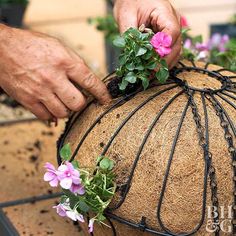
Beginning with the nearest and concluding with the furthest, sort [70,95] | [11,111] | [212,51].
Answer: [70,95] → [212,51] → [11,111]

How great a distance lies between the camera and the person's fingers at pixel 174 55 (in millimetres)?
1796

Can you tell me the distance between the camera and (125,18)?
1.93 metres

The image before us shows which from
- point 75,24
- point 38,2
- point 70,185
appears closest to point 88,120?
point 70,185

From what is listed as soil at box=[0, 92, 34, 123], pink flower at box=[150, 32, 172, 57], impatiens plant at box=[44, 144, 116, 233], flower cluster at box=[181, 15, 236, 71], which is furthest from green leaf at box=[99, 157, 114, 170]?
soil at box=[0, 92, 34, 123]

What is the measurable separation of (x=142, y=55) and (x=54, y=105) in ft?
1.02

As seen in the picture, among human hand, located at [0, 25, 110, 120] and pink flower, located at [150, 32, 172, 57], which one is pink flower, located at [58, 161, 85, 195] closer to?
human hand, located at [0, 25, 110, 120]

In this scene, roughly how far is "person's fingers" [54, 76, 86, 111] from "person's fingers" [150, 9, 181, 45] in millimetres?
337

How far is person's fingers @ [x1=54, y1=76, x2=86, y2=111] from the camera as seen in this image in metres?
1.72

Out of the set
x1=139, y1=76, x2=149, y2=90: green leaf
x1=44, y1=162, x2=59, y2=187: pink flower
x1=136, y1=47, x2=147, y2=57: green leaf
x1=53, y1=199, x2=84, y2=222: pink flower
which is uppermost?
x1=136, y1=47, x2=147, y2=57: green leaf

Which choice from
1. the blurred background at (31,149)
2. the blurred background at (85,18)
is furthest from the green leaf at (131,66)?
the blurred background at (85,18)

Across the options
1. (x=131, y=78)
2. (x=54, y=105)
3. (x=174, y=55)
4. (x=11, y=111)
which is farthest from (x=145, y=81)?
(x=11, y=111)

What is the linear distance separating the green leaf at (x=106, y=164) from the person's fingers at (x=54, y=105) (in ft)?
0.83

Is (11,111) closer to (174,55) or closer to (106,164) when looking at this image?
(174,55)

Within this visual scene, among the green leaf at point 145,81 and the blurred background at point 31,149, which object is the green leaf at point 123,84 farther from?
the blurred background at point 31,149
